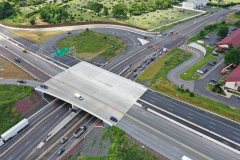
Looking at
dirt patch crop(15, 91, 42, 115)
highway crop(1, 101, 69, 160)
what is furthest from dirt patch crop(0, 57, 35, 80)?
highway crop(1, 101, 69, 160)

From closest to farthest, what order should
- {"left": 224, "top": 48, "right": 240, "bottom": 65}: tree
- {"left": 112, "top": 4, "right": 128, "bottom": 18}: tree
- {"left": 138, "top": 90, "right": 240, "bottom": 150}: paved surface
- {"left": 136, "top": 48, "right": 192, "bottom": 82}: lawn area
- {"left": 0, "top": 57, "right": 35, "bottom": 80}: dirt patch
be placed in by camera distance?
{"left": 138, "top": 90, "right": 240, "bottom": 150}: paved surface → {"left": 0, "top": 57, "right": 35, "bottom": 80}: dirt patch → {"left": 224, "top": 48, "right": 240, "bottom": 65}: tree → {"left": 136, "top": 48, "right": 192, "bottom": 82}: lawn area → {"left": 112, "top": 4, "right": 128, "bottom": 18}: tree

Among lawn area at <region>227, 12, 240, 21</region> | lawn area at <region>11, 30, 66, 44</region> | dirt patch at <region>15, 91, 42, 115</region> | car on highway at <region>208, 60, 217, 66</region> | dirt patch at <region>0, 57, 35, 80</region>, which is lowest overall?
dirt patch at <region>15, 91, 42, 115</region>

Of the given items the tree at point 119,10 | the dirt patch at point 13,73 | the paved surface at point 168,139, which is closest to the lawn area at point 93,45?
the dirt patch at point 13,73

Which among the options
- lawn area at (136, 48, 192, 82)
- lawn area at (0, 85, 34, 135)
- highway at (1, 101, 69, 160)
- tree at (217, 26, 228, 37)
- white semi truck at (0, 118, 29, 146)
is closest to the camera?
highway at (1, 101, 69, 160)

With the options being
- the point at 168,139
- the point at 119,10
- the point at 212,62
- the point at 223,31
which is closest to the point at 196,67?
the point at 212,62

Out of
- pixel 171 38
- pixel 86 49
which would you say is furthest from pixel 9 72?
pixel 171 38

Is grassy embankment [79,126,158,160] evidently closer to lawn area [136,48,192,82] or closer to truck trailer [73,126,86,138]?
truck trailer [73,126,86,138]
